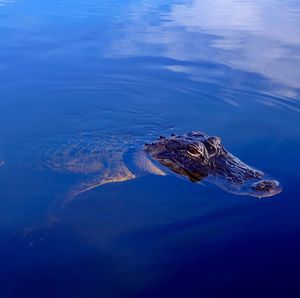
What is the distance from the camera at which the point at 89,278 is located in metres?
4.54

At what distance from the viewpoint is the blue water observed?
462 cm

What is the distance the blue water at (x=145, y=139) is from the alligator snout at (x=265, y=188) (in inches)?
3.9

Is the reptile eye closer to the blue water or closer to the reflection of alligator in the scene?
the reflection of alligator

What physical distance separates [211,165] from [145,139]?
181 centimetres

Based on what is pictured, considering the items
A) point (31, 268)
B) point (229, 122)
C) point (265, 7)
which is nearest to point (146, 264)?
point (31, 268)

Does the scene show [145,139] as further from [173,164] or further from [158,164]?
[173,164]

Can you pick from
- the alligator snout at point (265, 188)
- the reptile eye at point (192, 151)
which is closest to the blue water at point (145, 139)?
the alligator snout at point (265, 188)

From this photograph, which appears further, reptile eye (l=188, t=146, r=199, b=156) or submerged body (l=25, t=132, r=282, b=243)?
reptile eye (l=188, t=146, r=199, b=156)

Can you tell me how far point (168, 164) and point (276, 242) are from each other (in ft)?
7.48

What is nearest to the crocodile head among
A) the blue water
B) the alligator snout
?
the alligator snout

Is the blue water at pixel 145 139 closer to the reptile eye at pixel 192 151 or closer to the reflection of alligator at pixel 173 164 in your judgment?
the reflection of alligator at pixel 173 164

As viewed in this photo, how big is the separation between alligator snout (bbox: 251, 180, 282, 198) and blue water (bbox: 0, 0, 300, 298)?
10 cm

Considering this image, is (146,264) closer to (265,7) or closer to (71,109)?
(71,109)

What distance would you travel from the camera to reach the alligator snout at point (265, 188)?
19.8ft
